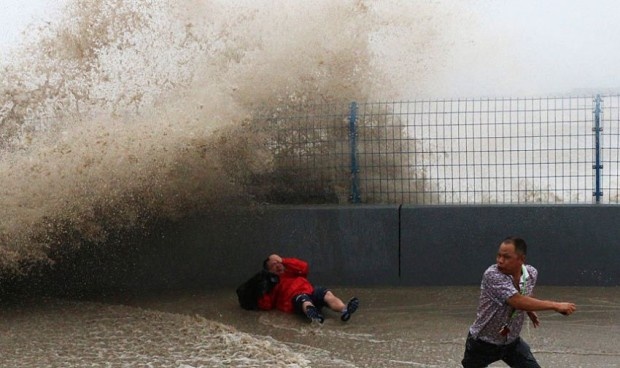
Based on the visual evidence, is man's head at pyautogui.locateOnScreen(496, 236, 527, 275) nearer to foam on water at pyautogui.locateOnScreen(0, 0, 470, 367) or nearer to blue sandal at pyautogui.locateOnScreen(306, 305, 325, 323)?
foam on water at pyautogui.locateOnScreen(0, 0, 470, 367)

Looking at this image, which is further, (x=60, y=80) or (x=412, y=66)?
(x=412, y=66)

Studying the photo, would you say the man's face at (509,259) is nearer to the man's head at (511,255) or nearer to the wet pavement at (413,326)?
the man's head at (511,255)

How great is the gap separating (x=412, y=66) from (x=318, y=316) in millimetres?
5104

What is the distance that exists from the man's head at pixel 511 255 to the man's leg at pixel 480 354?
497mm

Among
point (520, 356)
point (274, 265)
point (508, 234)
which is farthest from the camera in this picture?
point (508, 234)

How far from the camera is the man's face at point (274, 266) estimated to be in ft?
30.3

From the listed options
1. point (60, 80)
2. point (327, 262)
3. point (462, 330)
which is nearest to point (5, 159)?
point (60, 80)

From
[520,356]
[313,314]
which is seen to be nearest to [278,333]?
[313,314]

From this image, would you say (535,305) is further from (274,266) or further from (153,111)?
(153,111)

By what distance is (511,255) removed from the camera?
546cm

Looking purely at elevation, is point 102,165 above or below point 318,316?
above

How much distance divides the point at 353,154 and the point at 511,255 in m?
5.33

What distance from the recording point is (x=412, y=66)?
12.6 meters

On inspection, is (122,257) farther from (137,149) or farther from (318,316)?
(318,316)
